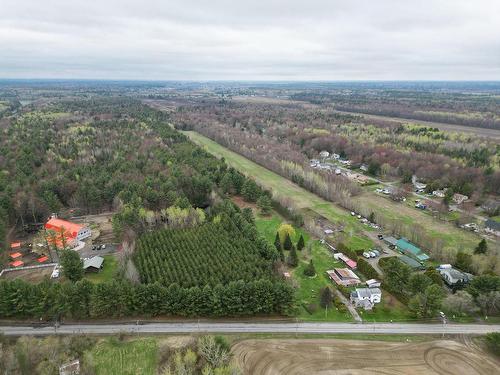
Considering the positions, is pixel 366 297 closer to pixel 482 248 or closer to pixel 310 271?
pixel 310 271

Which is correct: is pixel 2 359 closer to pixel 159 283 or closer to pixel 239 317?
pixel 159 283

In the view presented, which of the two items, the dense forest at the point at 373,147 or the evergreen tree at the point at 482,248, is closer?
the evergreen tree at the point at 482,248

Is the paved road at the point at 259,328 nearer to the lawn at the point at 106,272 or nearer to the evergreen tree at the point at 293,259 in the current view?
the lawn at the point at 106,272

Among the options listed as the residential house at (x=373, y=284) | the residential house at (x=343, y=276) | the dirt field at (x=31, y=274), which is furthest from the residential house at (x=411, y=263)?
the dirt field at (x=31, y=274)

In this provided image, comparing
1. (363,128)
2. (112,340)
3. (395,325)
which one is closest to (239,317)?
(112,340)

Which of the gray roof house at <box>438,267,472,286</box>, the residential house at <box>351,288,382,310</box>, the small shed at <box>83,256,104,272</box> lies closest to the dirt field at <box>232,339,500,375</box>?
the residential house at <box>351,288,382,310</box>
